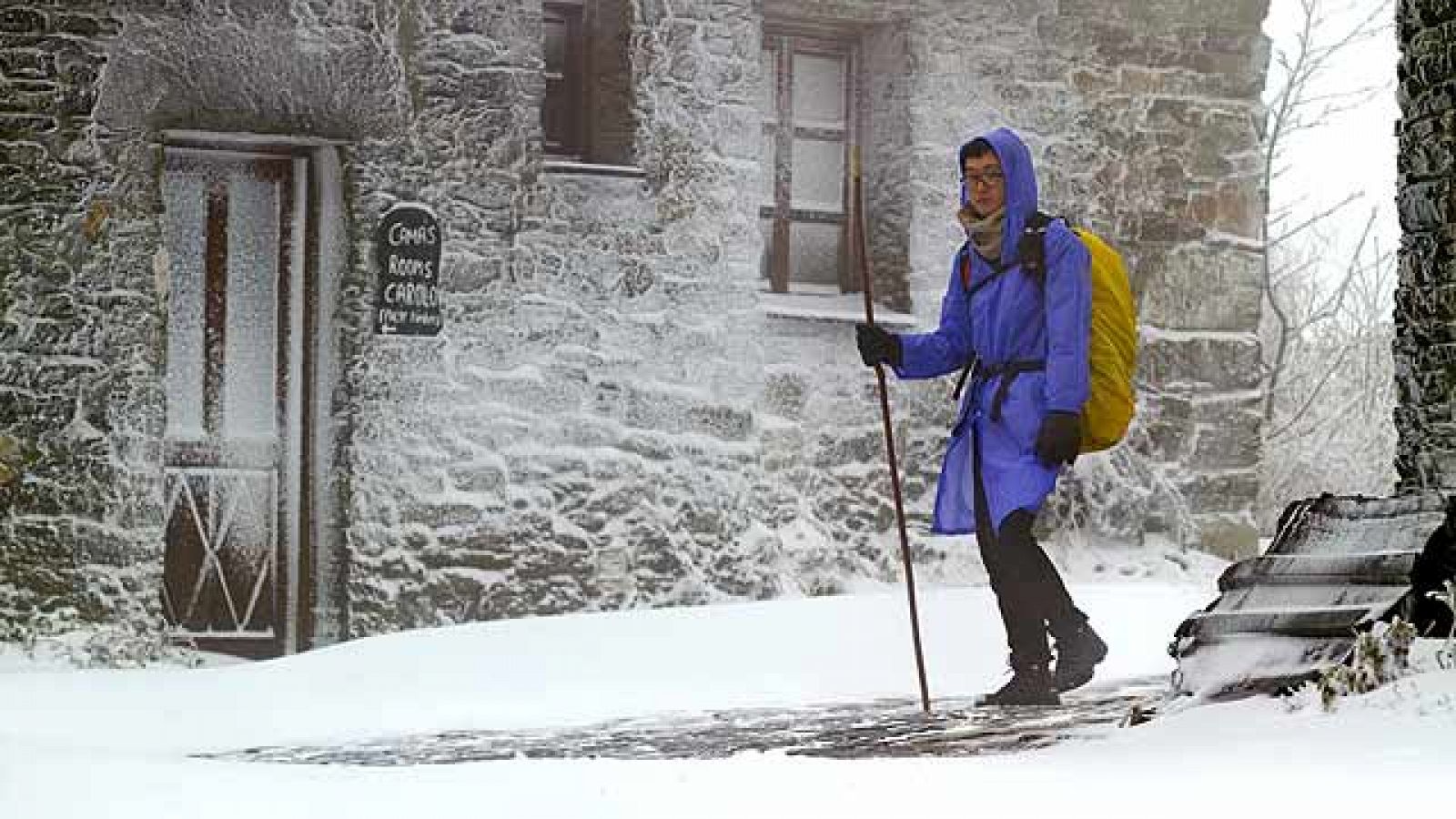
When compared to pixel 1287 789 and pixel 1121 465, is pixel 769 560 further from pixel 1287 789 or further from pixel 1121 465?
pixel 1287 789

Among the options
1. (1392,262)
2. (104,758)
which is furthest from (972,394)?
(1392,262)

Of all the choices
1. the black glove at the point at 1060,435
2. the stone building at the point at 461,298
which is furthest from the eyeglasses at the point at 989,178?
the stone building at the point at 461,298

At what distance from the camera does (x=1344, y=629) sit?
6.48 meters

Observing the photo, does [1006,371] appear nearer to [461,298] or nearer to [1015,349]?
[1015,349]

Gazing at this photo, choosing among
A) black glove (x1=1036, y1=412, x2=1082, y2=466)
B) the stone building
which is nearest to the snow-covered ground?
the stone building

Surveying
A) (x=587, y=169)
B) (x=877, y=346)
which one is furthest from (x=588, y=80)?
(x=877, y=346)

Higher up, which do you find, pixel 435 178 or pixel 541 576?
pixel 435 178

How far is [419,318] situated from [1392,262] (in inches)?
454

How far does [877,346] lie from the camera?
26.3 ft

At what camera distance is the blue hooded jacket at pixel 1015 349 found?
7.63 m

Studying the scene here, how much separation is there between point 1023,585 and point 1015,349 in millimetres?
740

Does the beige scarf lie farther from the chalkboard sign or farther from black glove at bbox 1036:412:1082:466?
the chalkboard sign

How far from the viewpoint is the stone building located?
10852 mm

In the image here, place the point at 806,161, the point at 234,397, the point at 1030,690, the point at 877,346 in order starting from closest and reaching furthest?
the point at 1030,690 < the point at 877,346 < the point at 234,397 < the point at 806,161
